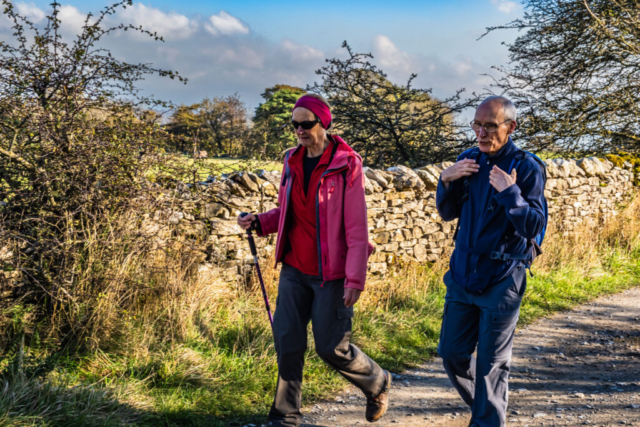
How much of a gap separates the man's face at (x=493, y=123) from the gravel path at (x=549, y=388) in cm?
200

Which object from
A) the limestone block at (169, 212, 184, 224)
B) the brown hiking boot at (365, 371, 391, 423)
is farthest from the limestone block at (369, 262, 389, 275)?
the brown hiking boot at (365, 371, 391, 423)

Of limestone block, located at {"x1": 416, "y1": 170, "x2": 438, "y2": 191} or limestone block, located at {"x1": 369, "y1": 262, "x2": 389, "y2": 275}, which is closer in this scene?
limestone block, located at {"x1": 369, "y1": 262, "x2": 389, "y2": 275}

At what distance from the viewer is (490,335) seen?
292cm

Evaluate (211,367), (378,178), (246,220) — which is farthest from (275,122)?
(246,220)

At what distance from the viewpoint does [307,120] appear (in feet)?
10.4

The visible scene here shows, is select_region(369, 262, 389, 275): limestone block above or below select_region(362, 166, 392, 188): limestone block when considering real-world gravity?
below

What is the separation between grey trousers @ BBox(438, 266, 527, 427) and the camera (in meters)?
2.90

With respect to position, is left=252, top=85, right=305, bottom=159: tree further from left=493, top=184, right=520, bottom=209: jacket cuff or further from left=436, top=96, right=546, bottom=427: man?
left=493, top=184, right=520, bottom=209: jacket cuff

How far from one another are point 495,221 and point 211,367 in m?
2.45

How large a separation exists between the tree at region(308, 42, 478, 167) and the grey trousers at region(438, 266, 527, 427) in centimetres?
807

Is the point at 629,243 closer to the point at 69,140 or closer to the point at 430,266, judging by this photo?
the point at 430,266

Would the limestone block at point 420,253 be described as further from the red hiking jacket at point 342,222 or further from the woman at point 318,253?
the red hiking jacket at point 342,222

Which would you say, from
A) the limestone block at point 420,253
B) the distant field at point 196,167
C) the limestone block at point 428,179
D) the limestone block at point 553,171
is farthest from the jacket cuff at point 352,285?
the limestone block at point 553,171

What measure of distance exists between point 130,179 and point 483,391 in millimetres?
3433
